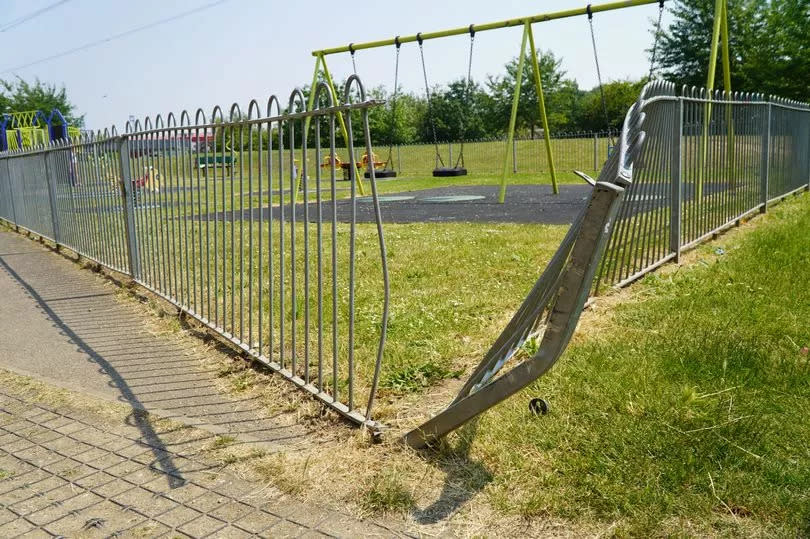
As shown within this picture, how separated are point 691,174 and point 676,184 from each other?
740 millimetres

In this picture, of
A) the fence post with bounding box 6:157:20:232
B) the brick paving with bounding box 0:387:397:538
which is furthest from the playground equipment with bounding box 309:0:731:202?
the brick paving with bounding box 0:387:397:538

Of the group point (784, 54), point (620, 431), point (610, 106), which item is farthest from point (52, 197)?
point (610, 106)

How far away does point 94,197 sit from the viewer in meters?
7.52

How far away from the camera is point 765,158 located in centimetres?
1022

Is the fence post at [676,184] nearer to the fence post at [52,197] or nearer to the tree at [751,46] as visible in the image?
the fence post at [52,197]

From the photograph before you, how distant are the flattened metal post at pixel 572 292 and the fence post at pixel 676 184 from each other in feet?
13.9

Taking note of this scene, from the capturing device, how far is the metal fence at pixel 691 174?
5.56 meters

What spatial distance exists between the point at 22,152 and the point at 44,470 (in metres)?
8.67

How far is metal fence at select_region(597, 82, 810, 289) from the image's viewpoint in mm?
5559

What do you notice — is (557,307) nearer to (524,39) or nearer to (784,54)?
(524,39)

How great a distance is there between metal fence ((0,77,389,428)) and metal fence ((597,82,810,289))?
2102mm

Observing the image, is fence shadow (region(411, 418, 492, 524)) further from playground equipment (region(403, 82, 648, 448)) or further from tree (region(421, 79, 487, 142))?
tree (region(421, 79, 487, 142))

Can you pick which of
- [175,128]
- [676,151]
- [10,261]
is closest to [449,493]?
[175,128]

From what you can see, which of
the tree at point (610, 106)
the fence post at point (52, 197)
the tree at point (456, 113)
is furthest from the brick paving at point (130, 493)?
the tree at point (610, 106)
